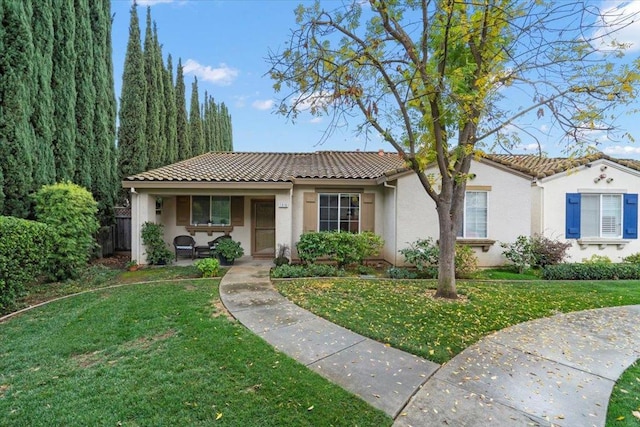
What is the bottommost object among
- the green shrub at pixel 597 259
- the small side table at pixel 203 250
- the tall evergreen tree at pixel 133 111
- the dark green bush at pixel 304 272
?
the dark green bush at pixel 304 272

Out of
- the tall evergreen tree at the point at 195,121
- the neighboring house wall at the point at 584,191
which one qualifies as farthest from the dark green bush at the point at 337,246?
the tall evergreen tree at the point at 195,121

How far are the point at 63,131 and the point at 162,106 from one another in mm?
7307

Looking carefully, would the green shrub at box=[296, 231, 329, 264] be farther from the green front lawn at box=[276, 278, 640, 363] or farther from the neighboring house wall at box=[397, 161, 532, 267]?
the neighboring house wall at box=[397, 161, 532, 267]

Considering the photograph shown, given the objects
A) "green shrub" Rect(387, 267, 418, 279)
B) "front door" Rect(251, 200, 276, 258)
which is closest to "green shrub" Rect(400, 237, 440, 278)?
"green shrub" Rect(387, 267, 418, 279)

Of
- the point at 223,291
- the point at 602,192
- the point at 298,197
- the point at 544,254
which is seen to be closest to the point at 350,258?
Result: the point at 298,197

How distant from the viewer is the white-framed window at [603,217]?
11.1m

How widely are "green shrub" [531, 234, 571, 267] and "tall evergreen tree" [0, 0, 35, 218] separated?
48.9 ft

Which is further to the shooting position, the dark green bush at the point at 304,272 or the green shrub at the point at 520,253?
the green shrub at the point at 520,253

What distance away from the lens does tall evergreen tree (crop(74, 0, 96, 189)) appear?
33.8ft

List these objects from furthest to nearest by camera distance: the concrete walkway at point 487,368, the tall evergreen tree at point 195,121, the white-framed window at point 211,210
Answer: the tall evergreen tree at point 195,121, the white-framed window at point 211,210, the concrete walkway at point 487,368

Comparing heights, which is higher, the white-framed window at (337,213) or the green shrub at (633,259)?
the white-framed window at (337,213)

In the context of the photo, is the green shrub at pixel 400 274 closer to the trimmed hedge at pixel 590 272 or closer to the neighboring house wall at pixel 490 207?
the neighboring house wall at pixel 490 207

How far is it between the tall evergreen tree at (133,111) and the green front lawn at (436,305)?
10.2 metres

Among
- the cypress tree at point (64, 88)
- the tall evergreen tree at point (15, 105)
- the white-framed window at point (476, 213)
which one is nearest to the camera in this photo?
the tall evergreen tree at point (15, 105)
